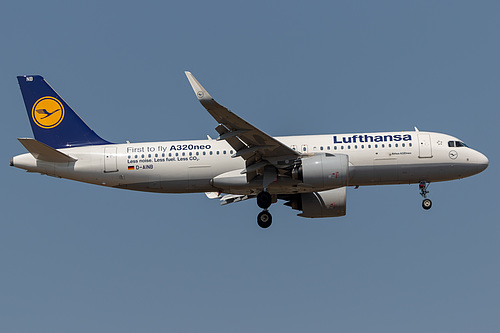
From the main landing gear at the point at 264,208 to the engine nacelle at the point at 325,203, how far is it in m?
2.63

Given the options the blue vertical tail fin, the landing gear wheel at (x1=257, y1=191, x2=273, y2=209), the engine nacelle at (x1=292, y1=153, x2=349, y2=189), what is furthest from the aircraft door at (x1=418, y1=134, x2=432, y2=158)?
the blue vertical tail fin

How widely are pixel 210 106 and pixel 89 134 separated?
9.98m

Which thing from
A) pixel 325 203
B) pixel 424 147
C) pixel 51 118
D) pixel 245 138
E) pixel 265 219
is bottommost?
pixel 265 219

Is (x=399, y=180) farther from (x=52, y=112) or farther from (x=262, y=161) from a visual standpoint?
(x=52, y=112)

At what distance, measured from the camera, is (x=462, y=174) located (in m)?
42.0

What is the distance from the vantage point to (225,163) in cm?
4091

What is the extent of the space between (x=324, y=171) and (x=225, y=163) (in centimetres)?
524

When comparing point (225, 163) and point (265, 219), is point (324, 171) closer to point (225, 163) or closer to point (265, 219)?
point (265, 219)

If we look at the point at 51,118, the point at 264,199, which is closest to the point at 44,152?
the point at 51,118

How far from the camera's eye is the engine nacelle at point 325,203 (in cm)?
4362

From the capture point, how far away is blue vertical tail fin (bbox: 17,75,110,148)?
4278 cm

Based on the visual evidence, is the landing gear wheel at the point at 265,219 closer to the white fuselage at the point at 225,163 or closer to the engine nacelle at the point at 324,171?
the white fuselage at the point at 225,163

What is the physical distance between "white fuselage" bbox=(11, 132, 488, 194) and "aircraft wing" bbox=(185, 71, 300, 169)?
126 centimetres

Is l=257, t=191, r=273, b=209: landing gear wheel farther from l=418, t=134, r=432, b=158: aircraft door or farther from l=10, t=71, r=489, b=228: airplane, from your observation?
l=418, t=134, r=432, b=158: aircraft door
